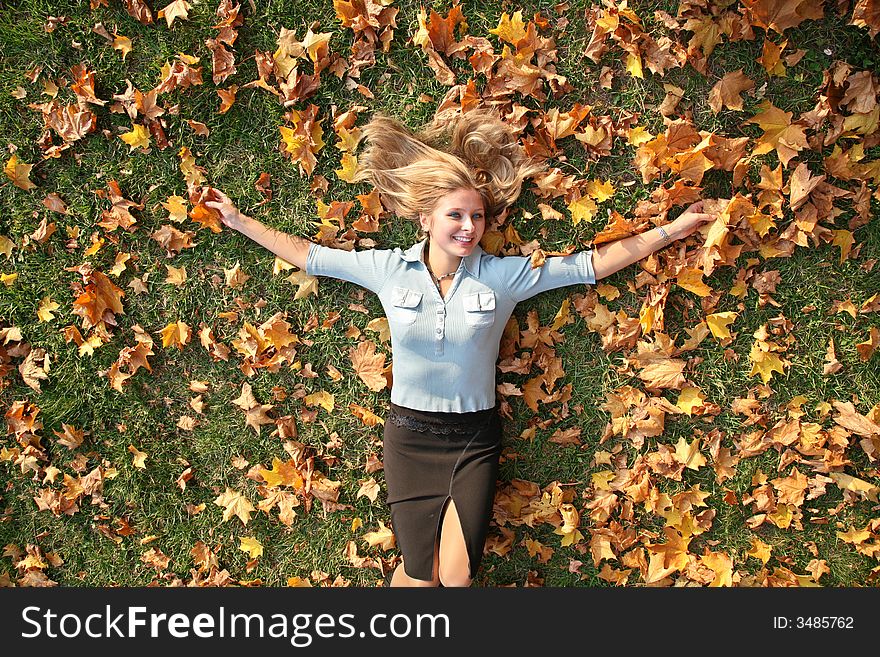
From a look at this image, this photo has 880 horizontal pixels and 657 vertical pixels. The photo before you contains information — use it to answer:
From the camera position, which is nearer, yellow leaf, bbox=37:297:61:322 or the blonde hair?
the blonde hair

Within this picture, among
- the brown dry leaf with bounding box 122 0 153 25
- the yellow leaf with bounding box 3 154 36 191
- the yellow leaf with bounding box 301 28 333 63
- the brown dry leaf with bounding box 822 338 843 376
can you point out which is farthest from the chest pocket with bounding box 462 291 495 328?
the yellow leaf with bounding box 3 154 36 191

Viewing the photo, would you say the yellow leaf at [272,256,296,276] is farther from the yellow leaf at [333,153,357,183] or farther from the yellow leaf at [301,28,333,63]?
the yellow leaf at [301,28,333,63]

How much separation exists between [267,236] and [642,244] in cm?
204

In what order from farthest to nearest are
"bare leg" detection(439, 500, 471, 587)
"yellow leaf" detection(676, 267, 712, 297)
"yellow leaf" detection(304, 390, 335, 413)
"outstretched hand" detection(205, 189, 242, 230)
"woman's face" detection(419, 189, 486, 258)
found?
"yellow leaf" detection(304, 390, 335, 413) < "outstretched hand" detection(205, 189, 242, 230) < "yellow leaf" detection(676, 267, 712, 297) < "bare leg" detection(439, 500, 471, 587) < "woman's face" detection(419, 189, 486, 258)

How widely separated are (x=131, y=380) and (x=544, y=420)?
2494 mm

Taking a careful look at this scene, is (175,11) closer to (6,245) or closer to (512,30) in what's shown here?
(6,245)

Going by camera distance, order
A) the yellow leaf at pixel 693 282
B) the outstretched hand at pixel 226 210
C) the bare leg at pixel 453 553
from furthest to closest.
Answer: the outstretched hand at pixel 226 210
the yellow leaf at pixel 693 282
the bare leg at pixel 453 553

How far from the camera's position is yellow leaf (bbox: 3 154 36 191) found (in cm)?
347

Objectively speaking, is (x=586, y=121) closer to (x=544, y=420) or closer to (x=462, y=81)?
(x=462, y=81)

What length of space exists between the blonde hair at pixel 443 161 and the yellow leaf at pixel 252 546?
7.10 feet

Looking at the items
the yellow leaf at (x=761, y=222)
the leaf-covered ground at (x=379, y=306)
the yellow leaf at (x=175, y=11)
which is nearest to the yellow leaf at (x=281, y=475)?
the leaf-covered ground at (x=379, y=306)

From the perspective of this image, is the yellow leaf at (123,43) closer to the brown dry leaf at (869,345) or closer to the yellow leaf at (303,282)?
the yellow leaf at (303,282)

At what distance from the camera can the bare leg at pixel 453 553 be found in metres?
3.12

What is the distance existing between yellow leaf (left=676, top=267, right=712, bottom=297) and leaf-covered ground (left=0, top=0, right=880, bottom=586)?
24 millimetres
